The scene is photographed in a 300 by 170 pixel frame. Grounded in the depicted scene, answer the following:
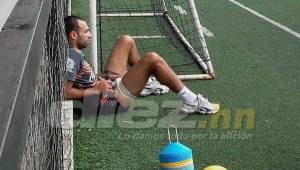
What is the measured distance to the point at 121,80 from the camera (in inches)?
161

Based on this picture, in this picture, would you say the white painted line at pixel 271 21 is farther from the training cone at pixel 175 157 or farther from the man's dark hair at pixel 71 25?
the training cone at pixel 175 157

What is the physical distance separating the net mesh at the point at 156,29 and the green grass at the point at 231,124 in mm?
416

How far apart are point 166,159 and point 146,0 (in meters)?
6.98

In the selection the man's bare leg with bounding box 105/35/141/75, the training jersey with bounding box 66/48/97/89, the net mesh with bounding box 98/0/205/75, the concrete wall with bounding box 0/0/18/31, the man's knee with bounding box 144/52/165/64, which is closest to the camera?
the concrete wall with bounding box 0/0/18/31

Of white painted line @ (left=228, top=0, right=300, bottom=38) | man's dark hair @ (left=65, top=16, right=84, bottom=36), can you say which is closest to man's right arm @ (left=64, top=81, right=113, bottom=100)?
man's dark hair @ (left=65, top=16, right=84, bottom=36)

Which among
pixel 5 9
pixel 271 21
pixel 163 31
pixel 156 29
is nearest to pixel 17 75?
pixel 5 9

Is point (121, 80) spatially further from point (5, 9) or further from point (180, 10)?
point (180, 10)

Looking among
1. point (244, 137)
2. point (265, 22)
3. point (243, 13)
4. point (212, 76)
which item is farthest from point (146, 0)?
point (244, 137)

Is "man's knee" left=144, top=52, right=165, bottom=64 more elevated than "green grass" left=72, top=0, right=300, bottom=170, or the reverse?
"man's knee" left=144, top=52, right=165, bottom=64

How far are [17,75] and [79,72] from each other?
3097 millimetres

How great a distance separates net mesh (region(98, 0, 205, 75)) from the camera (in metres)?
5.97

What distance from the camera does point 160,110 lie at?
Answer: 4.30 meters

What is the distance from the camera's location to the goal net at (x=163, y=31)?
5.51 meters

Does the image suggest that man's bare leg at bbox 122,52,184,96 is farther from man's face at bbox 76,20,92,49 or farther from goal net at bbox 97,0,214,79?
goal net at bbox 97,0,214,79
